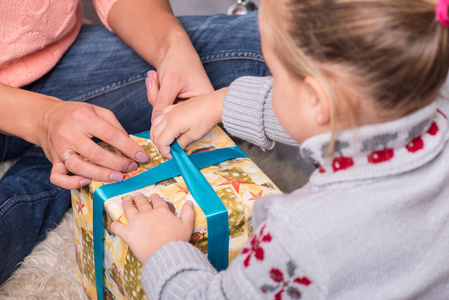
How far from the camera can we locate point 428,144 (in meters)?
0.55

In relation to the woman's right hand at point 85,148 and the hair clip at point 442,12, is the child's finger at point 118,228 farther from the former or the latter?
the hair clip at point 442,12

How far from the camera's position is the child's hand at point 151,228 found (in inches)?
25.9

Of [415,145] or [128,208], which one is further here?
[128,208]

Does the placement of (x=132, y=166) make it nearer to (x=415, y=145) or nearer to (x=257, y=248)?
(x=257, y=248)

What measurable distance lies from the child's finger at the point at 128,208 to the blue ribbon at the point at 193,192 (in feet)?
0.09

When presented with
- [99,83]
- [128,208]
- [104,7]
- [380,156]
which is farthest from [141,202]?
[104,7]

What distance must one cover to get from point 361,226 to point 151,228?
0.97ft

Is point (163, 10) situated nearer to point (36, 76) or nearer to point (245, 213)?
point (36, 76)

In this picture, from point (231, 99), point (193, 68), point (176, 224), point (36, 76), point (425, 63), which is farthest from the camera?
point (36, 76)

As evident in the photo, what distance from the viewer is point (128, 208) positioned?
0.69 meters

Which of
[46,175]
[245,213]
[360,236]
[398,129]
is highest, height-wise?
[398,129]

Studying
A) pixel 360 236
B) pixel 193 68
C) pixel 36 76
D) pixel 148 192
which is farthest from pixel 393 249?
pixel 36 76

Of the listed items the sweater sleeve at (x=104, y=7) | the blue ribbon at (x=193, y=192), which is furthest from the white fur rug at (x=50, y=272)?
the sweater sleeve at (x=104, y=7)

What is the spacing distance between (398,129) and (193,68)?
1.69ft
